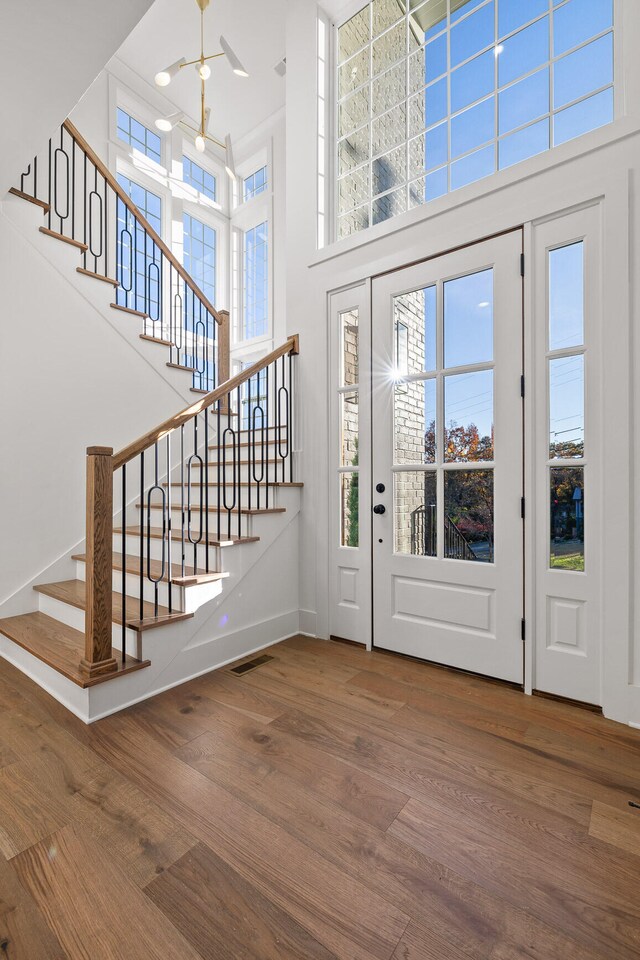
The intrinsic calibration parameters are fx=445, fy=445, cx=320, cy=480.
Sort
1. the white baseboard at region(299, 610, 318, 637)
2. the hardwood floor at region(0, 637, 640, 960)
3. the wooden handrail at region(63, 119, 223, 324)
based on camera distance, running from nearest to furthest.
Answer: the hardwood floor at region(0, 637, 640, 960), the white baseboard at region(299, 610, 318, 637), the wooden handrail at region(63, 119, 223, 324)

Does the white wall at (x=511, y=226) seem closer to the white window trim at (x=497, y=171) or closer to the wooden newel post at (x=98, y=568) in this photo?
the white window trim at (x=497, y=171)

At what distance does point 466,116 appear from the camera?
2496 mm

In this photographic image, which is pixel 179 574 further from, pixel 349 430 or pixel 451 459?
pixel 451 459

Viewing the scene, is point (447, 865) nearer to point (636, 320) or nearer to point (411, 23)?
point (636, 320)

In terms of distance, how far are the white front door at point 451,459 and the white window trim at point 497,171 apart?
28cm

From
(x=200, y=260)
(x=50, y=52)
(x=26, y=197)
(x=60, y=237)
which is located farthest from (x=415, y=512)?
(x=200, y=260)

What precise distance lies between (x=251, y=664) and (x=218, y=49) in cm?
557

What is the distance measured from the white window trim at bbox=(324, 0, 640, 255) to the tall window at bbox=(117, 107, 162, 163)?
2.61m

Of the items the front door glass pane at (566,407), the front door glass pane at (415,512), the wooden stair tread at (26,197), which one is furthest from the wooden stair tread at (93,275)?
the front door glass pane at (566,407)

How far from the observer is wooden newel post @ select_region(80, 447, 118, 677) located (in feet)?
6.41

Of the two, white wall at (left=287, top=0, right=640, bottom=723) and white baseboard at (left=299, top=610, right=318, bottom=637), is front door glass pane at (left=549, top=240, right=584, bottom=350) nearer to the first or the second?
white wall at (left=287, top=0, right=640, bottom=723)

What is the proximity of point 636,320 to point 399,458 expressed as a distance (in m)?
1.29

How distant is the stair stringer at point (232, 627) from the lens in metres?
2.10

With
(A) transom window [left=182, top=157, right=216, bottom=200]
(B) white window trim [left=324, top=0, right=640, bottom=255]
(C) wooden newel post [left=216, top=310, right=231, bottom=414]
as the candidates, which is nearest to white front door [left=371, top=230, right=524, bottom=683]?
(B) white window trim [left=324, top=0, right=640, bottom=255]
